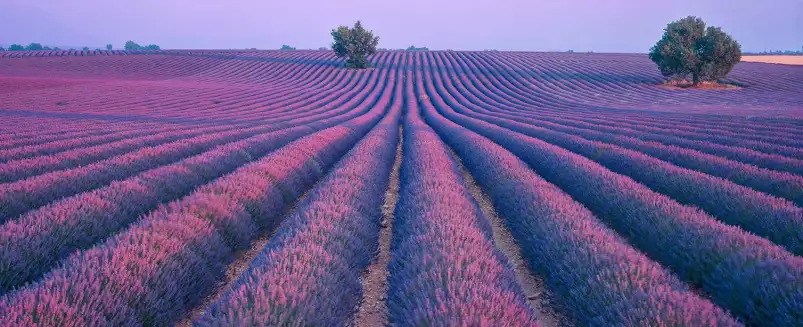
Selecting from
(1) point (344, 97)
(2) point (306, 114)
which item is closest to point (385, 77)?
(1) point (344, 97)

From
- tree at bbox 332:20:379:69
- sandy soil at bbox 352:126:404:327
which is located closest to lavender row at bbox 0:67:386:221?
sandy soil at bbox 352:126:404:327

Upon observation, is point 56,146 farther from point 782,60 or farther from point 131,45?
point 131,45

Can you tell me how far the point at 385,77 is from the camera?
49250mm

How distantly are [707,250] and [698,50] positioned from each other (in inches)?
1733

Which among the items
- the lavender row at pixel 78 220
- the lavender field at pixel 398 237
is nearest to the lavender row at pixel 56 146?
the lavender field at pixel 398 237

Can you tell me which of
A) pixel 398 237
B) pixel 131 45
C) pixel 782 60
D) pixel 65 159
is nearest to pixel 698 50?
pixel 398 237

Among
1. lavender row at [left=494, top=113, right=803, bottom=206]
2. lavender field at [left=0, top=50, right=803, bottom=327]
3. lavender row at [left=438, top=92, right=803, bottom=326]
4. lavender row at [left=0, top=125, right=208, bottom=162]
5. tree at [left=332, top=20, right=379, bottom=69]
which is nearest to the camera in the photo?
lavender field at [left=0, top=50, right=803, bottom=327]

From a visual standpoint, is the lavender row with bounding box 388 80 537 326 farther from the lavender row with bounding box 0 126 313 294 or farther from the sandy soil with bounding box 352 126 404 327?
the lavender row with bounding box 0 126 313 294

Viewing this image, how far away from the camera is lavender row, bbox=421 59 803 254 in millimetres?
4293

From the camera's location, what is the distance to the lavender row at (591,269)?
2.53 meters

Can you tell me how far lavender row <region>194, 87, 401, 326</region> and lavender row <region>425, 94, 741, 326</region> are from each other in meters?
1.76

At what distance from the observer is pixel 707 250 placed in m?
3.77

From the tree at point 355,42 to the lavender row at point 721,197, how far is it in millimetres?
48074

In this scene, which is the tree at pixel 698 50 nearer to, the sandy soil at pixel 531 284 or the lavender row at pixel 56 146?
the sandy soil at pixel 531 284
